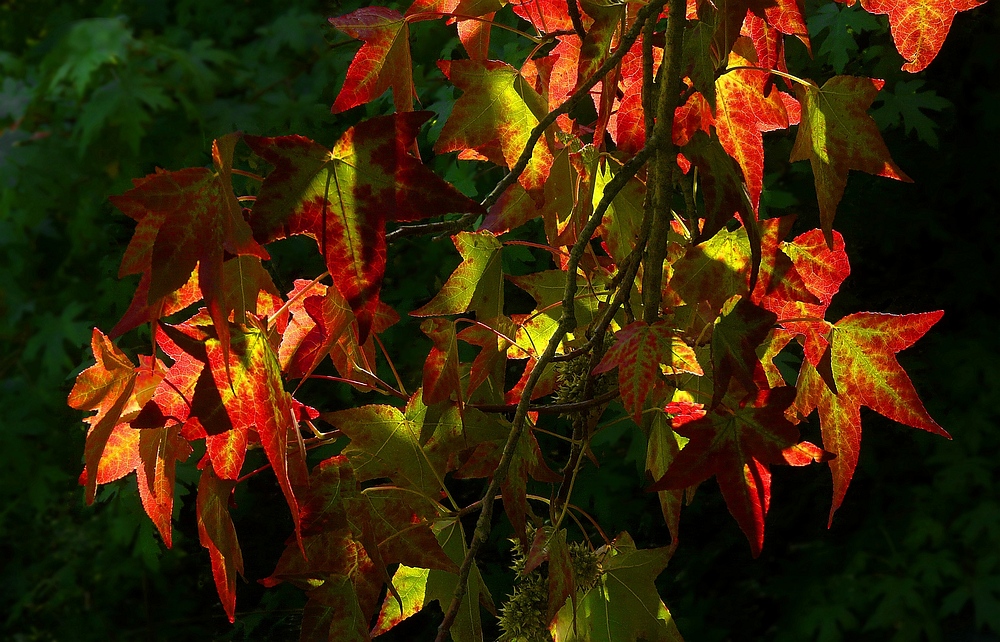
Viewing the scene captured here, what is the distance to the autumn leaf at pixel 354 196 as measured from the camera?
483 mm

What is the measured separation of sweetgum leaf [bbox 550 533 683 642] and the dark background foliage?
26.0 inches

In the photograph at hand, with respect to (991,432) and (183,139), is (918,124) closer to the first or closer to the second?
(991,432)

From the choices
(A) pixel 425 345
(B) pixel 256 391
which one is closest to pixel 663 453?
(B) pixel 256 391

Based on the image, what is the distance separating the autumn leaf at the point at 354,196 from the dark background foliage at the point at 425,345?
2.78ft

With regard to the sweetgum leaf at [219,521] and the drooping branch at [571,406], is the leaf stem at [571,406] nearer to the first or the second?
the drooping branch at [571,406]

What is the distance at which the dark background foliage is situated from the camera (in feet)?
4.87

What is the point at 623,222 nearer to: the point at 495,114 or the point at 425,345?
the point at 495,114

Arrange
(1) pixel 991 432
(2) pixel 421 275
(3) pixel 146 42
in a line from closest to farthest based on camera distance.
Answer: (2) pixel 421 275, (1) pixel 991 432, (3) pixel 146 42

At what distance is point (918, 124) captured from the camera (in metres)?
1.57

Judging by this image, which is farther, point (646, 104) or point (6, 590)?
point (6, 590)

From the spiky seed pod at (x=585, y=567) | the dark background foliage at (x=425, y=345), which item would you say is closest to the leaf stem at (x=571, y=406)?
the spiky seed pod at (x=585, y=567)

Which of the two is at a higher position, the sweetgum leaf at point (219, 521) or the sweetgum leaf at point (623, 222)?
the sweetgum leaf at point (623, 222)

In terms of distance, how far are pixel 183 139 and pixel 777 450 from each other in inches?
73.3

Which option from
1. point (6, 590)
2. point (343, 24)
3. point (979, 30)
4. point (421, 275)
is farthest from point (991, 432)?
point (6, 590)
